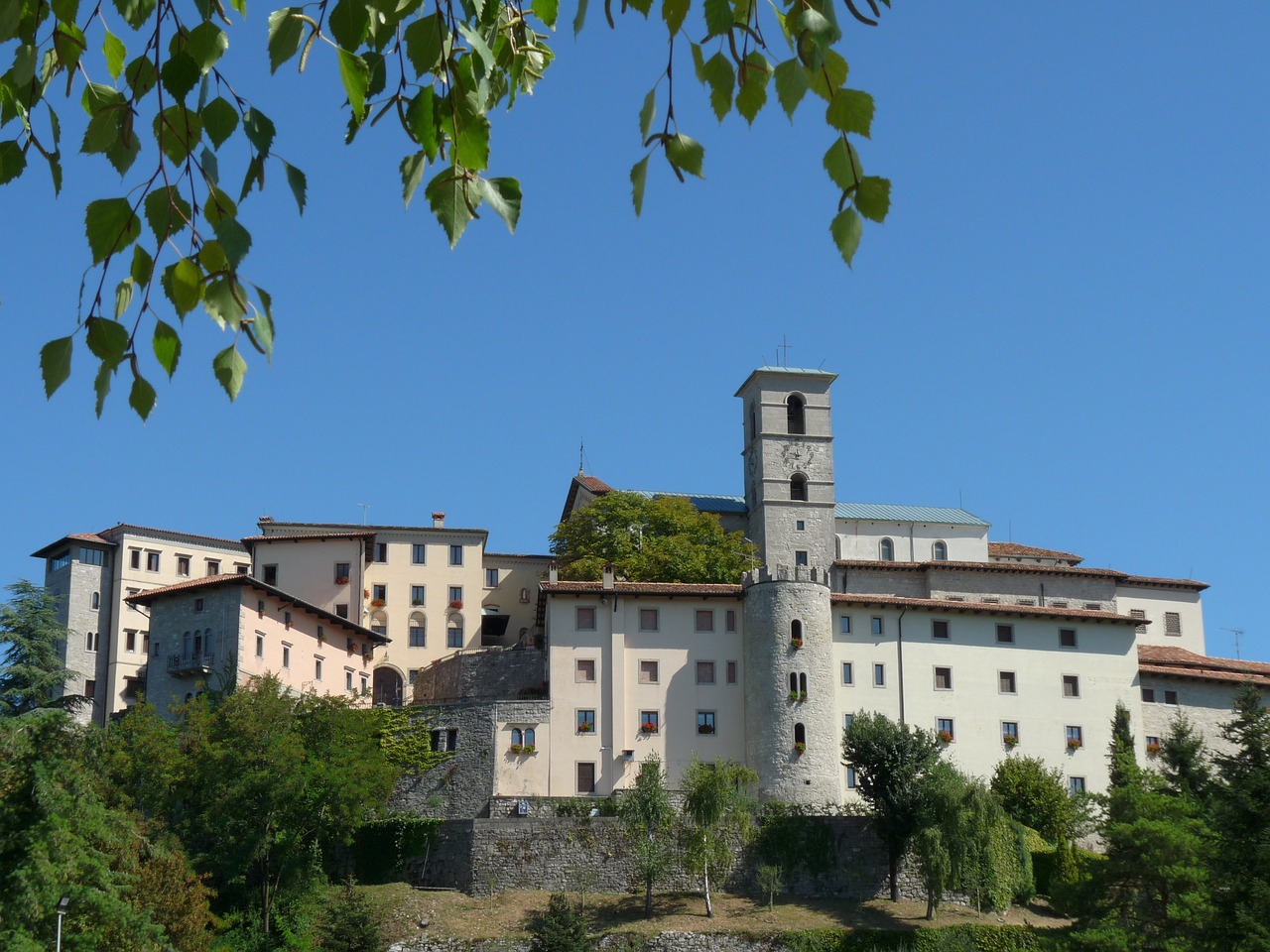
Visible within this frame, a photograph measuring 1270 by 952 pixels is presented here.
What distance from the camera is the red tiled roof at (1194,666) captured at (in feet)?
212

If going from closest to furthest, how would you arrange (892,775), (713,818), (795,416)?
(713,818), (892,775), (795,416)

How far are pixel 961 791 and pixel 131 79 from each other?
160 ft

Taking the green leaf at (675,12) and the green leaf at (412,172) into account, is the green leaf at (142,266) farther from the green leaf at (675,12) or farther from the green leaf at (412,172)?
the green leaf at (675,12)

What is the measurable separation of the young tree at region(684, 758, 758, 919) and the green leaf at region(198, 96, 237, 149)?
47.3 meters

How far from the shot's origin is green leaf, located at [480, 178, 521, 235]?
4.37 metres

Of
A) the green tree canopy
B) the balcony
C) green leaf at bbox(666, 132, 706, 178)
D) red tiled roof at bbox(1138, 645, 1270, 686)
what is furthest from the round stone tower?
green leaf at bbox(666, 132, 706, 178)

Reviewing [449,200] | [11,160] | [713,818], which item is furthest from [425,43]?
[713,818]

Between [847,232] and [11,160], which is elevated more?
[11,160]

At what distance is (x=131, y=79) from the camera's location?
476 cm

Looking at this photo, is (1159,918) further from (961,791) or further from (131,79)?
(131,79)

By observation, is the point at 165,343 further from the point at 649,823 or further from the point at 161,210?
the point at 649,823

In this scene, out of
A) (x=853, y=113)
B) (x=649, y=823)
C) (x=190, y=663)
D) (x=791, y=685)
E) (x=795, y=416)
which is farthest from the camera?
(x=795, y=416)

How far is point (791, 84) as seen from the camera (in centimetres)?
455

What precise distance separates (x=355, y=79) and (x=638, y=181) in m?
0.96
